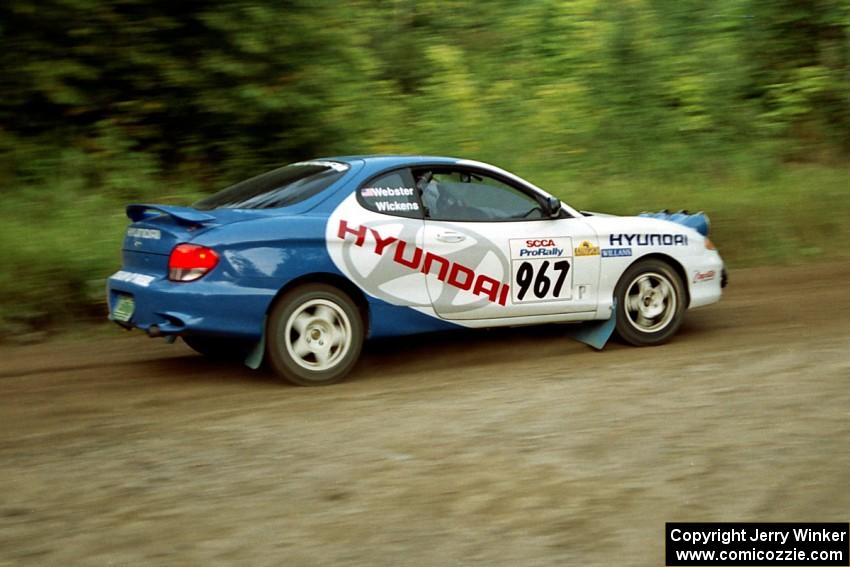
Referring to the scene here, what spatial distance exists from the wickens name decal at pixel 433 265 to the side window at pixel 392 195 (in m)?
0.22

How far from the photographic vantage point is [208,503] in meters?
5.33

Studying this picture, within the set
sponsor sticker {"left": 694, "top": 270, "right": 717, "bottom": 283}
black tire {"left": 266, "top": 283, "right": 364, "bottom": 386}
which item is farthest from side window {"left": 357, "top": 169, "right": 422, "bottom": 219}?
sponsor sticker {"left": 694, "top": 270, "right": 717, "bottom": 283}

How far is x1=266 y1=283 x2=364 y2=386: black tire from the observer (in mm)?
7777

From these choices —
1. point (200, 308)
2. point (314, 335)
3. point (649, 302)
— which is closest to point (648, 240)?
point (649, 302)

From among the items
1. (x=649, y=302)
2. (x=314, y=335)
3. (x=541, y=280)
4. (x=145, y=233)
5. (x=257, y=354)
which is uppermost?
(x=145, y=233)

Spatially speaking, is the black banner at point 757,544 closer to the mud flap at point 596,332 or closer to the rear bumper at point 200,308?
the rear bumper at point 200,308

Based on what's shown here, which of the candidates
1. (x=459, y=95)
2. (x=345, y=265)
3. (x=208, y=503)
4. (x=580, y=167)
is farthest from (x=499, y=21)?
(x=208, y=503)

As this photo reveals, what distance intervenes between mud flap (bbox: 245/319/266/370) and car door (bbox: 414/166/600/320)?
1.27 meters

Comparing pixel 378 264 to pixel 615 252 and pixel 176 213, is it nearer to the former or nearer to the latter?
pixel 176 213

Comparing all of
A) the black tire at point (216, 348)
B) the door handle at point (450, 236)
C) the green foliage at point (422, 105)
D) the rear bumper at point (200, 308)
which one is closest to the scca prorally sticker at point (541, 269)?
the door handle at point (450, 236)

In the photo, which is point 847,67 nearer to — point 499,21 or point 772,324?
point 499,21

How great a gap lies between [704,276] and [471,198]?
7.12 feet

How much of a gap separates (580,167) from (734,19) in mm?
5126

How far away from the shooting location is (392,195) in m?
8.30
